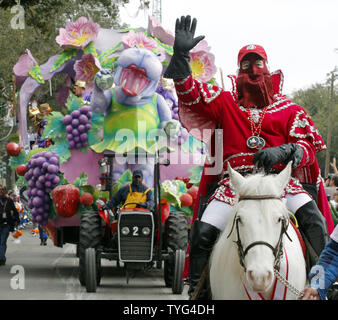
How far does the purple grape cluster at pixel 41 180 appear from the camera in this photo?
12664 millimetres

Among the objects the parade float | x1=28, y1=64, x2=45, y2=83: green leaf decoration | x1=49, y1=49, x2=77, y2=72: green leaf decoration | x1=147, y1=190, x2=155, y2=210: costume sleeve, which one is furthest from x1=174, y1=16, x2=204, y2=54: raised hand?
x1=28, y1=64, x2=45, y2=83: green leaf decoration

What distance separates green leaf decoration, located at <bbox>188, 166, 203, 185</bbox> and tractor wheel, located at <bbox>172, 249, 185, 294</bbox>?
5.41 ft

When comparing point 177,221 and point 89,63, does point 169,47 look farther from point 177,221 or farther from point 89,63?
point 177,221

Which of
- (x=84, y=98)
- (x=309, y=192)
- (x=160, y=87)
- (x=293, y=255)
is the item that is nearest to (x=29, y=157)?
(x=84, y=98)

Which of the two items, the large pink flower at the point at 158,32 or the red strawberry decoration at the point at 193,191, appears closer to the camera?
the red strawberry decoration at the point at 193,191

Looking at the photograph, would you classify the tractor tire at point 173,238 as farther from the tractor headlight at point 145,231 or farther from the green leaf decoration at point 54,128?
the green leaf decoration at point 54,128

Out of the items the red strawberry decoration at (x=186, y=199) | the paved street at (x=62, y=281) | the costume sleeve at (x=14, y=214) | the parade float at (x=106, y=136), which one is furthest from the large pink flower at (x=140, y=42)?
the costume sleeve at (x=14, y=214)

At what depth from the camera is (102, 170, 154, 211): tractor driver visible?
11.7 metres

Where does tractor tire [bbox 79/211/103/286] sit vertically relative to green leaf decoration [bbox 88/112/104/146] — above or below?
below

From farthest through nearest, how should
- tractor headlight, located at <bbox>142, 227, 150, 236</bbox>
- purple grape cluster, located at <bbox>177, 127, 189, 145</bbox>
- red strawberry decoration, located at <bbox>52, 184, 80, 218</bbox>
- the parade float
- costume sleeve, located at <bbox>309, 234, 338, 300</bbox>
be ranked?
purple grape cluster, located at <bbox>177, 127, 189, 145</bbox>
the parade float
red strawberry decoration, located at <bbox>52, 184, 80, 218</bbox>
tractor headlight, located at <bbox>142, 227, 150, 236</bbox>
costume sleeve, located at <bbox>309, 234, 338, 300</bbox>

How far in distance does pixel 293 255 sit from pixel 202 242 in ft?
2.31

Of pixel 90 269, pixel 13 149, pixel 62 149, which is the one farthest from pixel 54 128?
pixel 90 269

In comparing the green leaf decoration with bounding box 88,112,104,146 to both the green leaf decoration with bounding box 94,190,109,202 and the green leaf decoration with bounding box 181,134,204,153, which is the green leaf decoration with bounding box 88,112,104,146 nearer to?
the green leaf decoration with bounding box 94,190,109,202

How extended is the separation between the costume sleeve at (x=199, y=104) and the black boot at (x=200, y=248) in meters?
0.87
